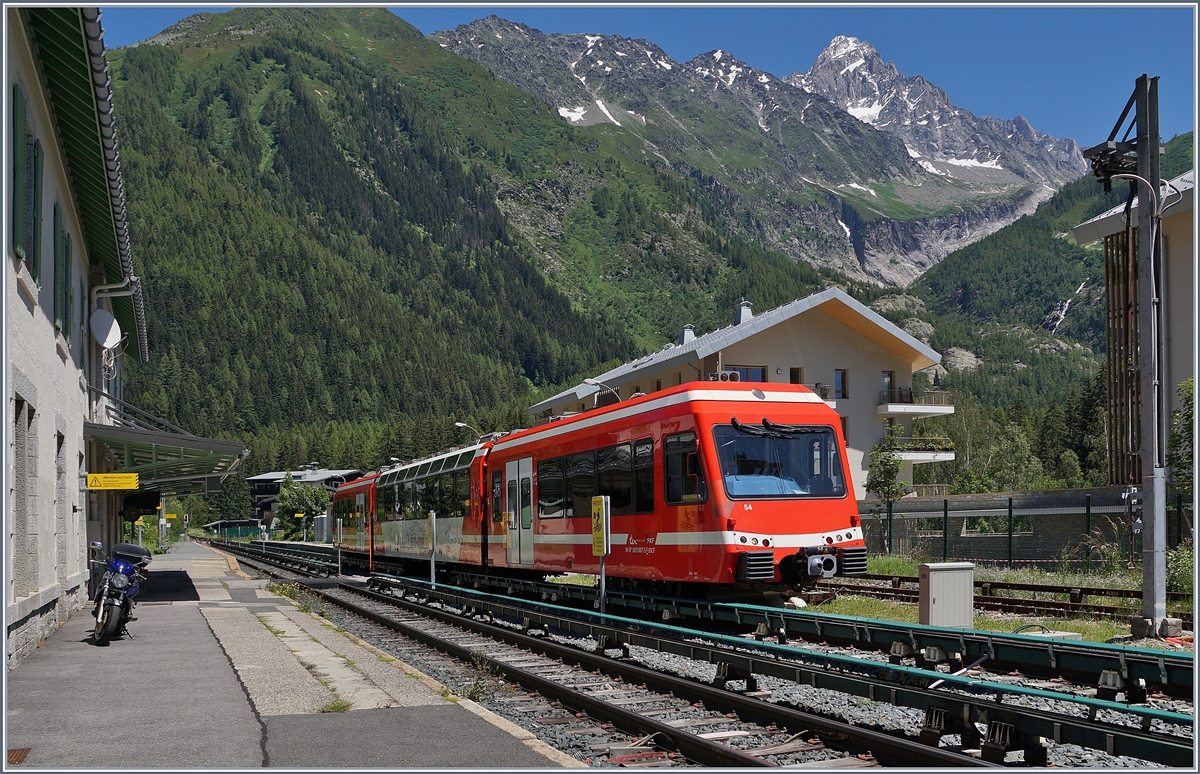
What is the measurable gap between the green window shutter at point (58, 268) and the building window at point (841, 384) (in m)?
36.9

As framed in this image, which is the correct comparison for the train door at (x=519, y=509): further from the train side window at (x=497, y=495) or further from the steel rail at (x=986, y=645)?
the steel rail at (x=986, y=645)

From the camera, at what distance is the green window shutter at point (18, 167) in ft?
39.6

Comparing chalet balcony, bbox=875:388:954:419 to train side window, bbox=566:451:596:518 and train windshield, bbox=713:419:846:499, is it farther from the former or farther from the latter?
train windshield, bbox=713:419:846:499

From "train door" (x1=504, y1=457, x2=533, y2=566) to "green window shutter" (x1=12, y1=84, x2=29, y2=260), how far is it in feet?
32.0

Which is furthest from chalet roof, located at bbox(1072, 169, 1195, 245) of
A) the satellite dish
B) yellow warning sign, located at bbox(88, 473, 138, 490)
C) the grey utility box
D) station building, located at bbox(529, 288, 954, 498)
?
yellow warning sign, located at bbox(88, 473, 138, 490)

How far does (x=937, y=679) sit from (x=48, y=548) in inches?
463

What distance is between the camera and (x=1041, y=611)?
17000 millimetres

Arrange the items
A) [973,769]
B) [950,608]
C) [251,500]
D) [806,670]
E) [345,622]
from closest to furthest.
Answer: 1. [973,769]
2. [806,670]
3. [950,608]
4. [345,622]
5. [251,500]

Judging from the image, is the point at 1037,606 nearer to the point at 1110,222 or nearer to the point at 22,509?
the point at 22,509

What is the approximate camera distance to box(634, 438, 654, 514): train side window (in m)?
15.8

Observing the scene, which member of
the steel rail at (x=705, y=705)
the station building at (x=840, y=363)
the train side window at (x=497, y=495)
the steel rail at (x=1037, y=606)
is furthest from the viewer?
the station building at (x=840, y=363)

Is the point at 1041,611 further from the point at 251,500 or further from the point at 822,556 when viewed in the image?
the point at 251,500

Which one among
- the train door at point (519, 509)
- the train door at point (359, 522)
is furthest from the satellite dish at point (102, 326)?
the train door at point (359, 522)

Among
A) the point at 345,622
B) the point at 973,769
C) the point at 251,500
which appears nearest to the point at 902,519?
the point at 345,622
